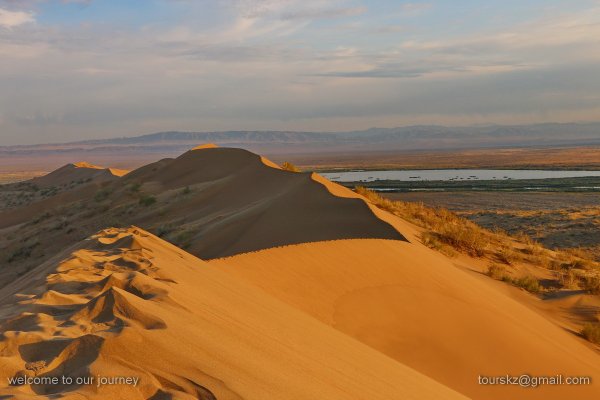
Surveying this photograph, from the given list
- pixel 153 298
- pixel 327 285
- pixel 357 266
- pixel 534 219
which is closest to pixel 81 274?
pixel 153 298

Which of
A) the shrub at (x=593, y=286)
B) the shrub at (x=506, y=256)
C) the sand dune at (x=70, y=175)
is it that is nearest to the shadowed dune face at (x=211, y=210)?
the shrub at (x=506, y=256)

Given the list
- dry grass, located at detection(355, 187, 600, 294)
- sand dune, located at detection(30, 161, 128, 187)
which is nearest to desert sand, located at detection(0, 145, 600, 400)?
dry grass, located at detection(355, 187, 600, 294)

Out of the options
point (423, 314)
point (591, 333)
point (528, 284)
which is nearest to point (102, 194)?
point (528, 284)

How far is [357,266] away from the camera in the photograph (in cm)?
A: 870

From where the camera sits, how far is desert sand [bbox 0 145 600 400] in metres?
3.28

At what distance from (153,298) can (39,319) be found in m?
0.85

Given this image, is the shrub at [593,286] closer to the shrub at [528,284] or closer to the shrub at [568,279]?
the shrub at [568,279]

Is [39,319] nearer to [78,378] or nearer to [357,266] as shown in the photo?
[78,378]

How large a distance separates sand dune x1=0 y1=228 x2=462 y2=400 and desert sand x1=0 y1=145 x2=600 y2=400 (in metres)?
0.01

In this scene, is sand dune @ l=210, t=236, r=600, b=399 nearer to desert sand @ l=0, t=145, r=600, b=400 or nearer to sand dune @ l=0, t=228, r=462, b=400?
desert sand @ l=0, t=145, r=600, b=400

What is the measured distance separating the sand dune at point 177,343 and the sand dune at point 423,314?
0.97 m

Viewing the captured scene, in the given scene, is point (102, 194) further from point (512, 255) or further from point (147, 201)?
point (512, 255)

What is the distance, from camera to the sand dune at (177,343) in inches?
123

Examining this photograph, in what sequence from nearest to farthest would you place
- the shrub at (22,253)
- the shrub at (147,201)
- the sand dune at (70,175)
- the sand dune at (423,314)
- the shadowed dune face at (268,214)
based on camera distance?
the sand dune at (423,314) → the shadowed dune face at (268,214) → the shrub at (22,253) → the shrub at (147,201) → the sand dune at (70,175)
